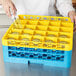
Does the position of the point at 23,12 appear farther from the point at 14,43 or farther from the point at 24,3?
the point at 14,43

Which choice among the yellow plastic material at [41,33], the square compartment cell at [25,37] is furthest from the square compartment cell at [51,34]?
the square compartment cell at [25,37]

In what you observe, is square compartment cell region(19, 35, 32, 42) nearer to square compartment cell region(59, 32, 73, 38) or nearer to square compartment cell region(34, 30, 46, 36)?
square compartment cell region(34, 30, 46, 36)

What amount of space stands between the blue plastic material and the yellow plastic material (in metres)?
0.03

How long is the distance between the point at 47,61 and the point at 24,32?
0.68 feet

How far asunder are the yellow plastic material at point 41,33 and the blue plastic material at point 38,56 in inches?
1.1

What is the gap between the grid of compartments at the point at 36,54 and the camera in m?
0.84

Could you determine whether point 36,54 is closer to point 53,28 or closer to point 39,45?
point 39,45

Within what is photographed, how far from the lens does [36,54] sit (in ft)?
2.87

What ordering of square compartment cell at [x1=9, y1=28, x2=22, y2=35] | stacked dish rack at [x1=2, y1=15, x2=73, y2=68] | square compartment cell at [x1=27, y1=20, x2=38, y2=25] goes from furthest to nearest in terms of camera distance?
1. square compartment cell at [x1=27, y1=20, x2=38, y2=25]
2. square compartment cell at [x1=9, y1=28, x2=22, y2=35]
3. stacked dish rack at [x1=2, y1=15, x2=73, y2=68]

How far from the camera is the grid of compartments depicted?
0.84 meters

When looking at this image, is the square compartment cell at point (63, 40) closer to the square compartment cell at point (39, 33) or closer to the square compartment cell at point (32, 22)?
the square compartment cell at point (39, 33)

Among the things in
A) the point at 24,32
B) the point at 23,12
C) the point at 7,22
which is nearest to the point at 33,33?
the point at 24,32

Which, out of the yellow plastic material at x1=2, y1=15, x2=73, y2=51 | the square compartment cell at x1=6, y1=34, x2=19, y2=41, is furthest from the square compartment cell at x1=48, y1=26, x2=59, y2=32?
the square compartment cell at x1=6, y1=34, x2=19, y2=41

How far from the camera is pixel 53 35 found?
915 mm
